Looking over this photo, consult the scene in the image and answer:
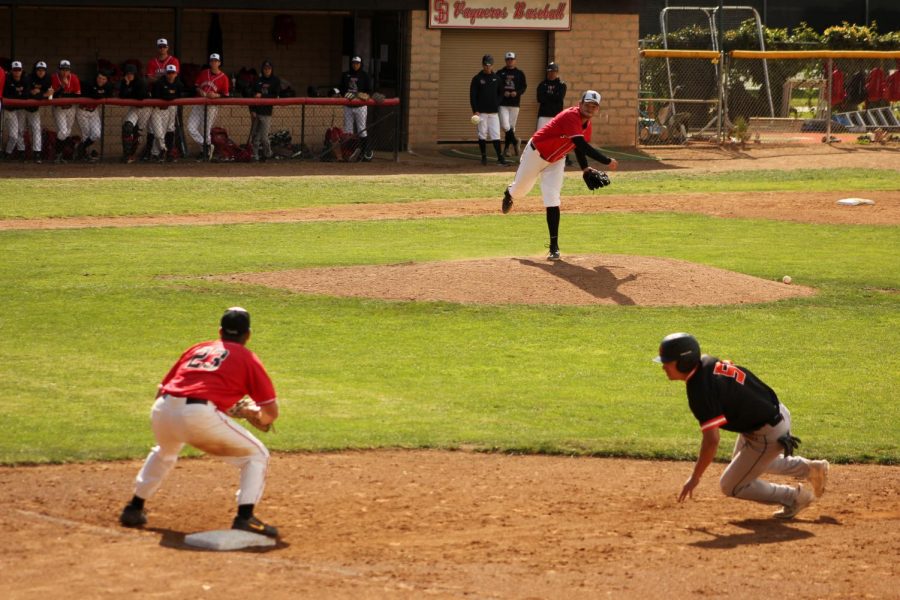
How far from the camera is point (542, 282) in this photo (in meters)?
14.9

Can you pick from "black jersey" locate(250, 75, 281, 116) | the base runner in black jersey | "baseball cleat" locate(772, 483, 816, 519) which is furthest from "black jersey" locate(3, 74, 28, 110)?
"baseball cleat" locate(772, 483, 816, 519)

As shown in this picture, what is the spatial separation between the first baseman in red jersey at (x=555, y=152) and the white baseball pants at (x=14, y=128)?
1236cm

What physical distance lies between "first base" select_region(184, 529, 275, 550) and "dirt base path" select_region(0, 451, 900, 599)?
0.10m

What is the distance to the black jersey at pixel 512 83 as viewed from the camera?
2745 cm

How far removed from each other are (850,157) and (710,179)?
17.8 ft

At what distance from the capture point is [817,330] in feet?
45.0

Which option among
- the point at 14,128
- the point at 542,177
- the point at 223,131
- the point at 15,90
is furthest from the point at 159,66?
the point at 542,177

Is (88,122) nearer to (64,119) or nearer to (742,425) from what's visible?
(64,119)

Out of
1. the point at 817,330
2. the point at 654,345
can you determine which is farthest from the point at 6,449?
the point at 817,330

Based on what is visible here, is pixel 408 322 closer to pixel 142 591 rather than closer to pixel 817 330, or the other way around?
pixel 817 330

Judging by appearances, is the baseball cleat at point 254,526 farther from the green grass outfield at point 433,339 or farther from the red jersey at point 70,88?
the red jersey at point 70,88

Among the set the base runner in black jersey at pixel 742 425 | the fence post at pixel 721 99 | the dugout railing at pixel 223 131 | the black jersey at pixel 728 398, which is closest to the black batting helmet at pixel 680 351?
the base runner in black jersey at pixel 742 425

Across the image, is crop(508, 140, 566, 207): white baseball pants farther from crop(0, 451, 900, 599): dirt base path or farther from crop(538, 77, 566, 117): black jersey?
crop(538, 77, 566, 117): black jersey

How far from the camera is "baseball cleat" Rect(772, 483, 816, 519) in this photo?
786 cm
